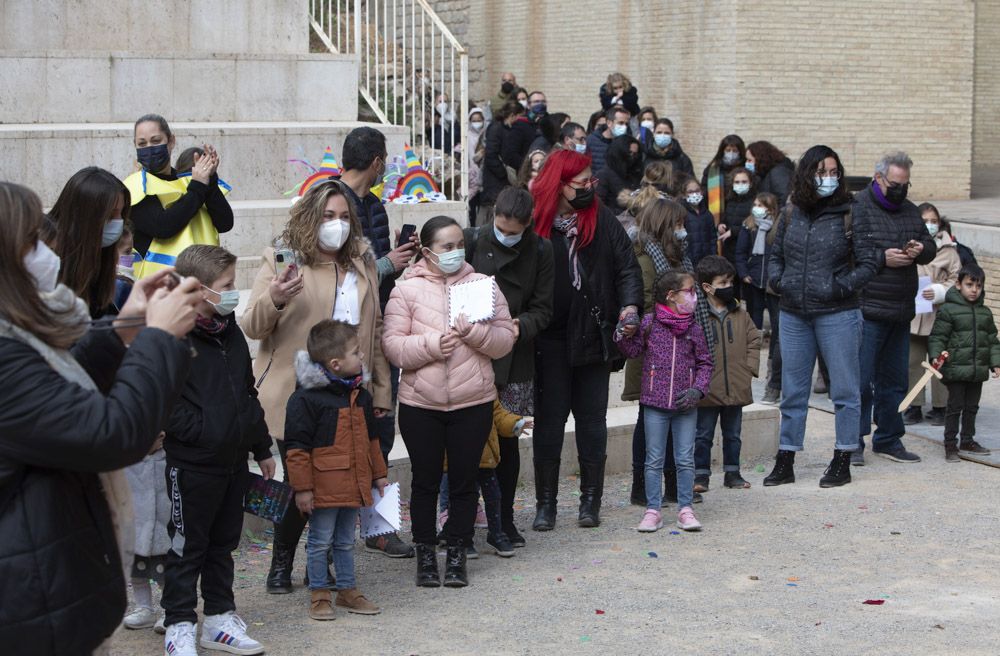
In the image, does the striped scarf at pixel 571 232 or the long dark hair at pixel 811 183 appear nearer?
the striped scarf at pixel 571 232

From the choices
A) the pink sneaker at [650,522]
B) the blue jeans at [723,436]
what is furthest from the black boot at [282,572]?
the blue jeans at [723,436]

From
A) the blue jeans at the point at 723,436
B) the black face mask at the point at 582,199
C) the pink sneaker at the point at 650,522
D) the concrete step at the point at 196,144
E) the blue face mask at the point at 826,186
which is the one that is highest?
the concrete step at the point at 196,144

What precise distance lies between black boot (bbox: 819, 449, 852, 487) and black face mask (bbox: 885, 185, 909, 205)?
1562 millimetres

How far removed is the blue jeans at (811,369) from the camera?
27.1ft

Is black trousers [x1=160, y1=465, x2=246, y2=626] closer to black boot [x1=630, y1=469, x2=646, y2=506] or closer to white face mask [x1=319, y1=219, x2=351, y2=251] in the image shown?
white face mask [x1=319, y1=219, x2=351, y2=251]

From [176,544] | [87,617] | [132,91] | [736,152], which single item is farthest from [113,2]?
[87,617]

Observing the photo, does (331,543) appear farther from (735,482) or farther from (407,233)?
(735,482)

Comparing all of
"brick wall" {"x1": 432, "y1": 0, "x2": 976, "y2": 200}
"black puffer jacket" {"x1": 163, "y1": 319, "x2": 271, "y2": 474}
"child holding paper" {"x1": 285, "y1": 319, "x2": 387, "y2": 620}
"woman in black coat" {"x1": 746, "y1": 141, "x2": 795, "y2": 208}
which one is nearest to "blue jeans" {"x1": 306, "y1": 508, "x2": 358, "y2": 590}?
"child holding paper" {"x1": 285, "y1": 319, "x2": 387, "y2": 620}

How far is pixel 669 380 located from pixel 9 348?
480 cm

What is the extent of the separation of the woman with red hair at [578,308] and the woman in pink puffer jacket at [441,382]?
31.1 inches

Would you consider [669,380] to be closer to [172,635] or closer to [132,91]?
[172,635]

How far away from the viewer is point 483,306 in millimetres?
6277

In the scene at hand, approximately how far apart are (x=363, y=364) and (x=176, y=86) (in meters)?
6.79

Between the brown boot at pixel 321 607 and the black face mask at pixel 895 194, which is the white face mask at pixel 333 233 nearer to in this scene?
the brown boot at pixel 321 607
